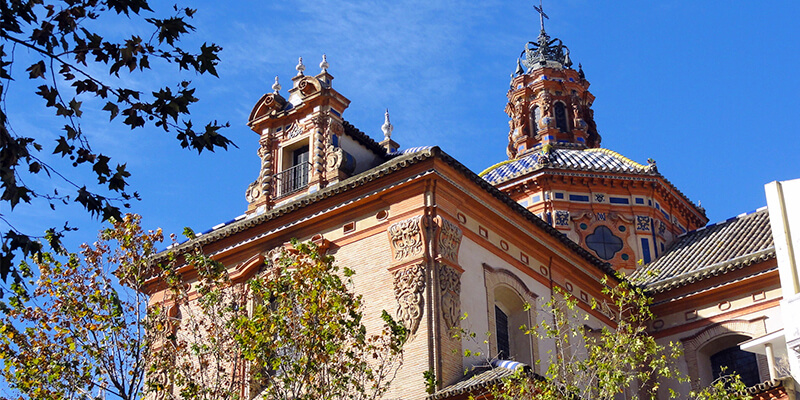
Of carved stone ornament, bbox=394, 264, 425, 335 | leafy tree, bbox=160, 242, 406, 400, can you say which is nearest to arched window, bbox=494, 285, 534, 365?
carved stone ornament, bbox=394, 264, 425, 335

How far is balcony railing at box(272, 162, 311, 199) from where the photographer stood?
89.0 ft

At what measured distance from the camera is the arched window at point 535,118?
1650 inches

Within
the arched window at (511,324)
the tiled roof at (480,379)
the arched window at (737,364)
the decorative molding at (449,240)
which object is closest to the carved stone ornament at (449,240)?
the decorative molding at (449,240)

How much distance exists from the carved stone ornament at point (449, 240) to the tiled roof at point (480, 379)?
2.44 m

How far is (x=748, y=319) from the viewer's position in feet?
90.5

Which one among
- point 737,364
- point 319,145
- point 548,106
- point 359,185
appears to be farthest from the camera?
point 548,106

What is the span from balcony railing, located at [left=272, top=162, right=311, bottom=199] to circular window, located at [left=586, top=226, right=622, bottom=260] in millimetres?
11388

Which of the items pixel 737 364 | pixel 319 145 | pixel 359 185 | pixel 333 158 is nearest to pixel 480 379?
pixel 359 185

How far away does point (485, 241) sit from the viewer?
24500 millimetres

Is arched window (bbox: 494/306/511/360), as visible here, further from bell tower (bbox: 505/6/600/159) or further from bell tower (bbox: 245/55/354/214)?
bell tower (bbox: 505/6/600/159)

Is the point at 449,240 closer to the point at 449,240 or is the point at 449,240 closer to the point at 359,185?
the point at 449,240

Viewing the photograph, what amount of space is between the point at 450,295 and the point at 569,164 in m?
15.4

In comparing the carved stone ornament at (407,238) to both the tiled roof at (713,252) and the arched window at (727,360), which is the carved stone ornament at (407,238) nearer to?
the tiled roof at (713,252)

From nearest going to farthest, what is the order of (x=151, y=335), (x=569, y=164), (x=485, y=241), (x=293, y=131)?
(x=151, y=335)
(x=485, y=241)
(x=293, y=131)
(x=569, y=164)
